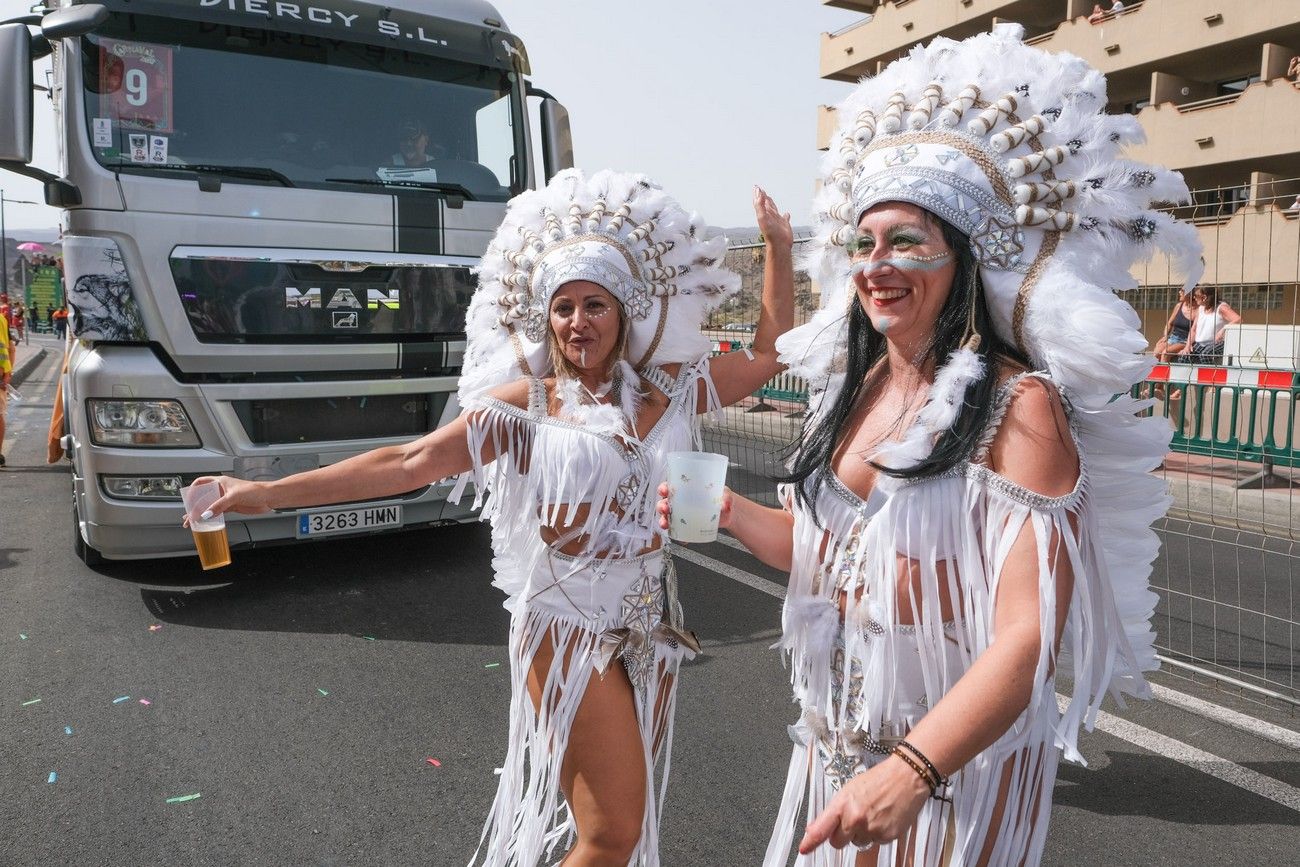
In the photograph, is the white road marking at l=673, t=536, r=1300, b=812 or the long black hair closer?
the long black hair

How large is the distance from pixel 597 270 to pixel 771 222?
0.55 m

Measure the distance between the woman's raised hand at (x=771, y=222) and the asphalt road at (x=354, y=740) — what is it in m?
1.83

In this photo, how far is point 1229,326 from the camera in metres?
5.92

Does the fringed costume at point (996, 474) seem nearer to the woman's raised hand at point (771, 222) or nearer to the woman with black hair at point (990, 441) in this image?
the woman with black hair at point (990, 441)

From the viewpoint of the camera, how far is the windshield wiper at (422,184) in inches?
219

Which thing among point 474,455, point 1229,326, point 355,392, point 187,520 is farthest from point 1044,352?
point 1229,326

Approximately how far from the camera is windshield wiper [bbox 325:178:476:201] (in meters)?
5.55

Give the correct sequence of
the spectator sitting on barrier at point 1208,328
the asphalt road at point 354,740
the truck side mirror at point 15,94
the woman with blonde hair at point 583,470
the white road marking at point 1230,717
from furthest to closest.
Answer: the spectator sitting on barrier at point 1208,328 < the truck side mirror at point 15,94 < the white road marking at point 1230,717 < the asphalt road at point 354,740 < the woman with blonde hair at point 583,470

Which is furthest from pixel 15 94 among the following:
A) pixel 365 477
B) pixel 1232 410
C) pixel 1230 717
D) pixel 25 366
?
pixel 25 366

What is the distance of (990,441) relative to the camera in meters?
1.58

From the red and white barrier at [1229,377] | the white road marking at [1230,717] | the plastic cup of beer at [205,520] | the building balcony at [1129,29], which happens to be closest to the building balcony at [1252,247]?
the red and white barrier at [1229,377]

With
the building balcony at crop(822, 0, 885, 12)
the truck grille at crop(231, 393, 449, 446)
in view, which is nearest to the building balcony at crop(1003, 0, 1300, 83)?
the building balcony at crop(822, 0, 885, 12)

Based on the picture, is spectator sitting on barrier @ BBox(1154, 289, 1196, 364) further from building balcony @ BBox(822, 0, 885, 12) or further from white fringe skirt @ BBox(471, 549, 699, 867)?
building balcony @ BBox(822, 0, 885, 12)

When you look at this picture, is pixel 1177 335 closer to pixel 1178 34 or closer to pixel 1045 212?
pixel 1045 212
